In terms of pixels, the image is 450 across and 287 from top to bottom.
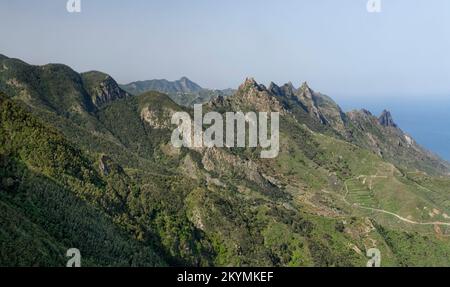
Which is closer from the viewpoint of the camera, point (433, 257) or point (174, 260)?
point (174, 260)

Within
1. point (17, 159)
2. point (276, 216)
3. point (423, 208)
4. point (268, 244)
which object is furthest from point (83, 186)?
point (423, 208)

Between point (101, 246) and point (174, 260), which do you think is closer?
point (101, 246)

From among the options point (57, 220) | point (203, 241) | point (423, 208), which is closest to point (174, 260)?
point (203, 241)

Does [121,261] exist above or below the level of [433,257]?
above

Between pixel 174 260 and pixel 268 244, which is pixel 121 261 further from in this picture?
pixel 268 244
